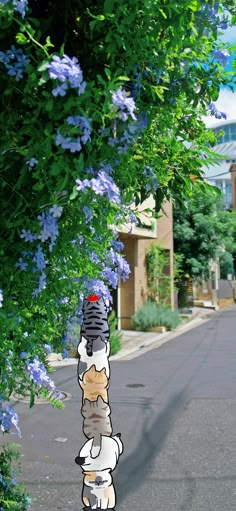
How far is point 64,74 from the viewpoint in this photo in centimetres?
147

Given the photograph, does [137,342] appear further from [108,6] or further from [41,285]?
[108,6]

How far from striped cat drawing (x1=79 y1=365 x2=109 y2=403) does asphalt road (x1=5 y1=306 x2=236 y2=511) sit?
2.28 meters

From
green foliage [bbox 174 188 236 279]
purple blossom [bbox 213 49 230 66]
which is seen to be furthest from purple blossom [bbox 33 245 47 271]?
green foliage [bbox 174 188 236 279]

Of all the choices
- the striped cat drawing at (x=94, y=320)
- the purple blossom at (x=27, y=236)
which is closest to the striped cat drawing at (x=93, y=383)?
the striped cat drawing at (x=94, y=320)

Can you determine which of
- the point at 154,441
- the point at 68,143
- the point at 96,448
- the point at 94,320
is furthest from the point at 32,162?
the point at 154,441

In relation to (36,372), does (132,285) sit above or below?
above

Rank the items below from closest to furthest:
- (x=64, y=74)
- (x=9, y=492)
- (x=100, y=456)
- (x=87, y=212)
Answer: (x=64, y=74)
(x=87, y=212)
(x=100, y=456)
(x=9, y=492)

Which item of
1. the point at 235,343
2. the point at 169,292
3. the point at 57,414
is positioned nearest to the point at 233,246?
the point at 169,292

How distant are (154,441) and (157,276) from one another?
45.6ft

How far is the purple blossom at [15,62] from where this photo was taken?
5.39 feet

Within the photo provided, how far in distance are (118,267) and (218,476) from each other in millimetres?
2921

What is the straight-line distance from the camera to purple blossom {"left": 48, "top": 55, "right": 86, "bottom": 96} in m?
1.46

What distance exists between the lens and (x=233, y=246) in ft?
96.0

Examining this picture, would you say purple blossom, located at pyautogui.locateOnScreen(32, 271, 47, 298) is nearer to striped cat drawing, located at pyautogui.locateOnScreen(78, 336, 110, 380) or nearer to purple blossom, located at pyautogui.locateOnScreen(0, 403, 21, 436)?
striped cat drawing, located at pyautogui.locateOnScreen(78, 336, 110, 380)
